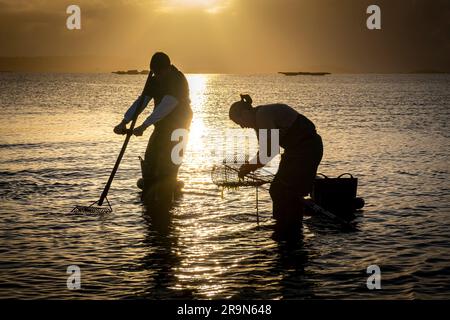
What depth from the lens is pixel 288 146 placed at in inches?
364

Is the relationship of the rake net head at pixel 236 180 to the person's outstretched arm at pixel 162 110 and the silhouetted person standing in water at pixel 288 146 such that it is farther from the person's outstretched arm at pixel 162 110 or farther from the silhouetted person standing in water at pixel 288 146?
the person's outstretched arm at pixel 162 110

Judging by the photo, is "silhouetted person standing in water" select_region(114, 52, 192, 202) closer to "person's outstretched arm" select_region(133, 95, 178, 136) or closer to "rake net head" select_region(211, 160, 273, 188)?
"person's outstretched arm" select_region(133, 95, 178, 136)

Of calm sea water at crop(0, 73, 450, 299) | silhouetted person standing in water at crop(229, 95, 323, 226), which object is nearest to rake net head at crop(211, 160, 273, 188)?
calm sea water at crop(0, 73, 450, 299)

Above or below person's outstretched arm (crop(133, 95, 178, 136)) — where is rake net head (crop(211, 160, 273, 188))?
below

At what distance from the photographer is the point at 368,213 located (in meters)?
12.5

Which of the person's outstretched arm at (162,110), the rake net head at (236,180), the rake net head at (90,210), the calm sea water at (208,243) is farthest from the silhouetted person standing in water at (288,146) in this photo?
the rake net head at (90,210)

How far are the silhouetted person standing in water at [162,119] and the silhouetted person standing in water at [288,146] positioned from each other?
319 cm

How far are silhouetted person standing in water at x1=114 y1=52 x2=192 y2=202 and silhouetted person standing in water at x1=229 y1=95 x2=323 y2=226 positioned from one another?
125 inches

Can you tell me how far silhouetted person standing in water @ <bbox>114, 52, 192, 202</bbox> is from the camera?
1219cm

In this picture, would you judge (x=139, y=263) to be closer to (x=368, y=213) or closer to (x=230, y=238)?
(x=230, y=238)

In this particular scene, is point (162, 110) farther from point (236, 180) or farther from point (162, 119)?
point (236, 180)

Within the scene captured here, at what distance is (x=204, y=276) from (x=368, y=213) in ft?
17.3

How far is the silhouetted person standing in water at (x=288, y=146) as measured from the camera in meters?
8.86
